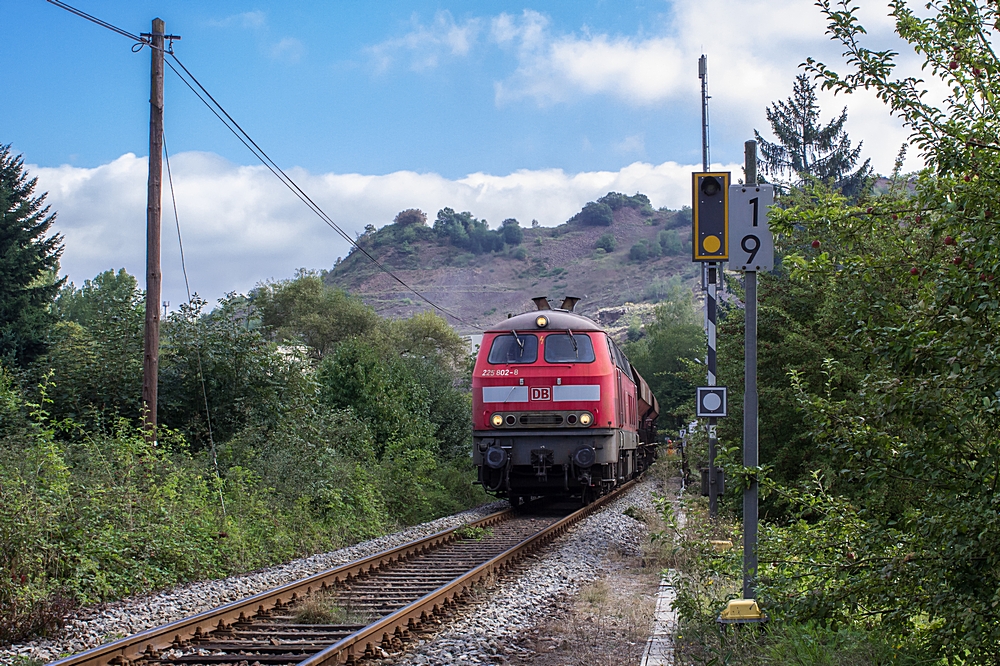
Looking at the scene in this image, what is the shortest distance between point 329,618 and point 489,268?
579 ft

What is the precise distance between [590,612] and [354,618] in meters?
2.27

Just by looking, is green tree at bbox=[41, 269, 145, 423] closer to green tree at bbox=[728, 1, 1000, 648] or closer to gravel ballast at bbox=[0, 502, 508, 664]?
gravel ballast at bbox=[0, 502, 508, 664]

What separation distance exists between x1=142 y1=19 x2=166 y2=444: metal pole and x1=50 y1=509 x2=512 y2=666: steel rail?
4.79m

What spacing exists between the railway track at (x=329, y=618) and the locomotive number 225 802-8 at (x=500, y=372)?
16.3 ft

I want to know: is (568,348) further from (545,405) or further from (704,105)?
(704,105)

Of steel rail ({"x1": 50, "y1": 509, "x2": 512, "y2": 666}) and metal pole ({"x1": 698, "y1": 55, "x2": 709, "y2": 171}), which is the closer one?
steel rail ({"x1": 50, "y1": 509, "x2": 512, "y2": 666})

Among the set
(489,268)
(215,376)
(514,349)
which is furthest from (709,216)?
(489,268)

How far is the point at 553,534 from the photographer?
45.9ft

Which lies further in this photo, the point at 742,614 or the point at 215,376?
the point at 215,376

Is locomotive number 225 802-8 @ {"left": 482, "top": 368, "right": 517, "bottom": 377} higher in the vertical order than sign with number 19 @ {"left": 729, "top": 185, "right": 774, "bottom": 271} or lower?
lower

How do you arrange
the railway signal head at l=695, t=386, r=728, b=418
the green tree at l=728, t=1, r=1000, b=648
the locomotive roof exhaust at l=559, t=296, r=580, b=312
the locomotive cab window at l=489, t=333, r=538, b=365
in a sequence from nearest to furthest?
the green tree at l=728, t=1, r=1000, b=648 → the railway signal head at l=695, t=386, r=728, b=418 → the locomotive cab window at l=489, t=333, r=538, b=365 → the locomotive roof exhaust at l=559, t=296, r=580, b=312

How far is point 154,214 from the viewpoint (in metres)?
13.4

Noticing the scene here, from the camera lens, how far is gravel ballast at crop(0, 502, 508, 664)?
662cm

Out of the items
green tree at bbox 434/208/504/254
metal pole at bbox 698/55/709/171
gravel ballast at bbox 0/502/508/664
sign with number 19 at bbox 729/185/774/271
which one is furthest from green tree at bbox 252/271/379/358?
green tree at bbox 434/208/504/254
